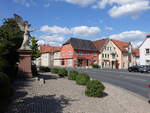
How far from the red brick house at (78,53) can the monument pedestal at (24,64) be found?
138 ft

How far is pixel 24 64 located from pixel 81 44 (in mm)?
46220

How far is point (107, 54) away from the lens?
6038cm

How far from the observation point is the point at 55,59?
6719cm

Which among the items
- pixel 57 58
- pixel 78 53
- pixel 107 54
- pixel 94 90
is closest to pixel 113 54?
pixel 107 54

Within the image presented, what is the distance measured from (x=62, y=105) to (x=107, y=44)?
55521 millimetres

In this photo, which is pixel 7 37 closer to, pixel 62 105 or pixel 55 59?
pixel 62 105

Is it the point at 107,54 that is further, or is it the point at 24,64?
the point at 107,54

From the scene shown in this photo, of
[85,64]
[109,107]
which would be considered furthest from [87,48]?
[109,107]

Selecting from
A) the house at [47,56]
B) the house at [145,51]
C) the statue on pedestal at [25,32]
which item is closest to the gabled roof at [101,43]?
the house at [145,51]

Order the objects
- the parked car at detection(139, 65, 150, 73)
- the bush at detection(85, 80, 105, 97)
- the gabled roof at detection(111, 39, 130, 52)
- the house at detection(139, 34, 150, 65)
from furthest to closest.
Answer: the gabled roof at detection(111, 39, 130, 52) < the house at detection(139, 34, 150, 65) < the parked car at detection(139, 65, 150, 73) < the bush at detection(85, 80, 105, 97)

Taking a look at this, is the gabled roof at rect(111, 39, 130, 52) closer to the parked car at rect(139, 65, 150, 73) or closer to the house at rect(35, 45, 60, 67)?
the house at rect(35, 45, 60, 67)

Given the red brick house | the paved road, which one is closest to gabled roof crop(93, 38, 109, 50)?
the red brick house

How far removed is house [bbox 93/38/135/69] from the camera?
195ft

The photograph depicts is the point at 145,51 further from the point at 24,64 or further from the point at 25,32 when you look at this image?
the point at 24,64
